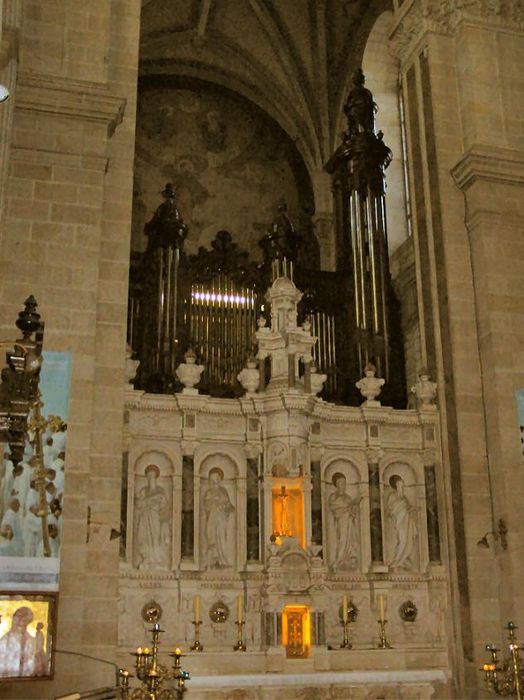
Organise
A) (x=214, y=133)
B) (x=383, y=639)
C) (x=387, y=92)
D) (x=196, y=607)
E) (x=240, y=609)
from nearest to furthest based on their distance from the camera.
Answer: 1. (x=196, y=607)
2. (x=240, y=609)
3. (x=383, y=639)
4. (x=387, y=92)
5. (x=214, y=133)

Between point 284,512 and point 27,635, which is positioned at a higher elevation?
point 284,512

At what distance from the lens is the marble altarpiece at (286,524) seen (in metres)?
12.5

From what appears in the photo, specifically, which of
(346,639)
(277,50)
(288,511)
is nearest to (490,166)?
(288,511)

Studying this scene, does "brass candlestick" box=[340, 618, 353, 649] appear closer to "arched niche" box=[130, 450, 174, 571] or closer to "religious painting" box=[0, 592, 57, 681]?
"arched niche" box=[130, 450, 174, 571]

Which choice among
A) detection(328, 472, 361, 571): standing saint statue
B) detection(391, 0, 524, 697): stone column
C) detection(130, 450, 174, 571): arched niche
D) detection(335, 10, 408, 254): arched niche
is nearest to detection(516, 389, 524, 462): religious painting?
detection(391, 0, 524, 697): stone column

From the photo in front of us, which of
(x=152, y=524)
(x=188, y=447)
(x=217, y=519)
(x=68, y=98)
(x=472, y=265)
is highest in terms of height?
(x=68, y=98)

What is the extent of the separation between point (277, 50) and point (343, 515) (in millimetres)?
13198

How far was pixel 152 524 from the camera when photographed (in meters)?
12.7

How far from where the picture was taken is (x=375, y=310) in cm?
1717

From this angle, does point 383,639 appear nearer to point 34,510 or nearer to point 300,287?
point 34,510

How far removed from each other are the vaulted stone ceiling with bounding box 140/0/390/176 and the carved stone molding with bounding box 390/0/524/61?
6418 millimetres

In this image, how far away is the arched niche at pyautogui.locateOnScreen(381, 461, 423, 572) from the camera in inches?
535

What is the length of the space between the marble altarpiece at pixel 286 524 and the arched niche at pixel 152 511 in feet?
0.05

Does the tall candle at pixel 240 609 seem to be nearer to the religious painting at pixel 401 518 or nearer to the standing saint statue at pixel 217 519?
the standing saint statue at pixel 217 519
